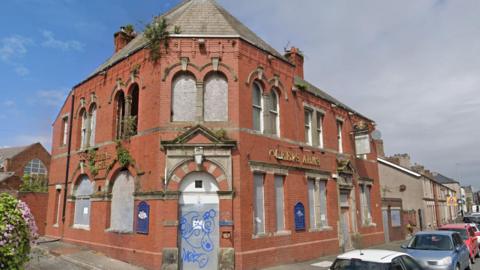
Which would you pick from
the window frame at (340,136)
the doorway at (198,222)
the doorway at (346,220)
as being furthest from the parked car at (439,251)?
the window frame at (340,136)

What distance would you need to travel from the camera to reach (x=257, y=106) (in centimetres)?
1510

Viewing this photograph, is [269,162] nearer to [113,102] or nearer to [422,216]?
[113,102]

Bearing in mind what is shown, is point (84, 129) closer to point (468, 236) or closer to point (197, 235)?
point (197, 235)

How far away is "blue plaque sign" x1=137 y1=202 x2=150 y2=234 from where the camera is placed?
13.2 meters

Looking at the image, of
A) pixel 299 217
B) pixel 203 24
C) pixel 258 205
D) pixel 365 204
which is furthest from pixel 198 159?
pixel 365 204

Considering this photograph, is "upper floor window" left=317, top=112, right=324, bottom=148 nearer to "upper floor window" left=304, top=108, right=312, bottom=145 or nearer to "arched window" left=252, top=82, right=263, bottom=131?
"upper floor window" left=304, top=108, right=312, bottom=145

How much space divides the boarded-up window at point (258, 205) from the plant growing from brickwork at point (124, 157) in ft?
17.0

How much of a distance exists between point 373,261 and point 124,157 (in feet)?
35.4

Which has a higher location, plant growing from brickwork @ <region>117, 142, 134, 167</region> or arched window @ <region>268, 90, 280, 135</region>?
arched window @ <region>268, 90, 280, 135</region>

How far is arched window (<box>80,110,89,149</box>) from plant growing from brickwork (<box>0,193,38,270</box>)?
41.9ft

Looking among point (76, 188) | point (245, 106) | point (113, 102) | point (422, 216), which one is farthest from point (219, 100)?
point (422, 216)

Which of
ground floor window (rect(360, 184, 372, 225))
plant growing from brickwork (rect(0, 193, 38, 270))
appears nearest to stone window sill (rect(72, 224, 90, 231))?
plant growing from brickwork (rect(0, 193, 38, 270))

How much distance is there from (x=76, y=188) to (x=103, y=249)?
4.37 metres

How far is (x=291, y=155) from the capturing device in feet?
53.2
